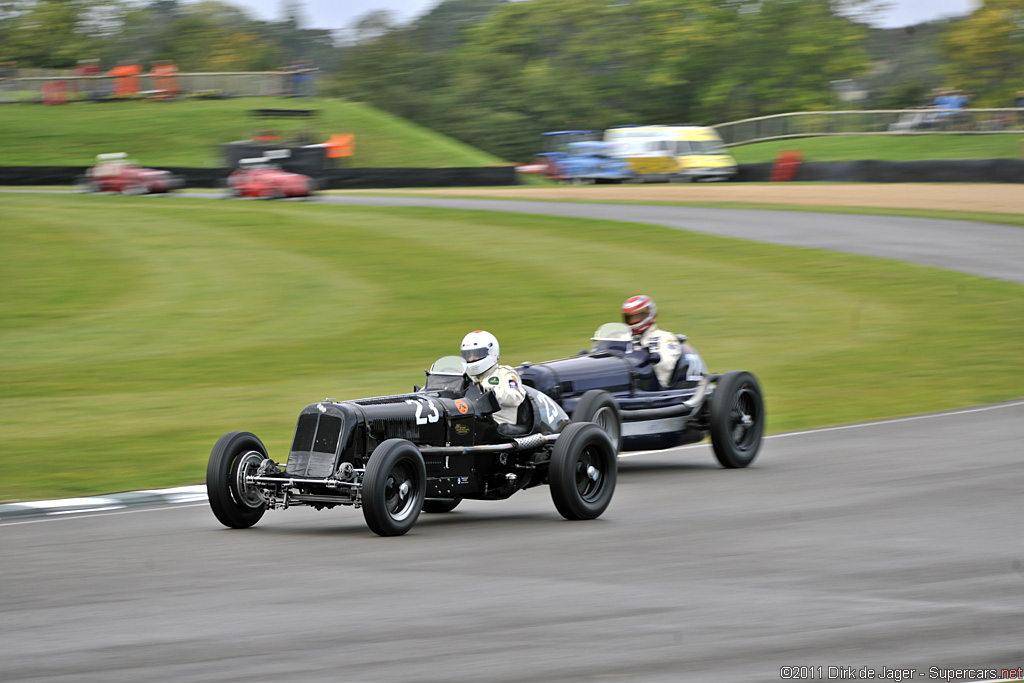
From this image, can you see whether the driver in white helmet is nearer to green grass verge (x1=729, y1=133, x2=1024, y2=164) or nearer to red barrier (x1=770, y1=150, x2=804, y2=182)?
red barrier (x1=770, y1=150, x2=804, y2=182)

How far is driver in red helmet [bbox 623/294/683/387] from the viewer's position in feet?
36.2

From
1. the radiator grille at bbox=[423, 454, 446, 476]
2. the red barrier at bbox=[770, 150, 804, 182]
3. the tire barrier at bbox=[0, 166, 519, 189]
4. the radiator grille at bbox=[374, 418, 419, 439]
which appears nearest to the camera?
the radiator grille at bbox=[374, 418, 419, 439]

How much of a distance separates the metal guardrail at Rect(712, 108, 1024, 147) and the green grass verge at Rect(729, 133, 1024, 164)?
20.3 inches

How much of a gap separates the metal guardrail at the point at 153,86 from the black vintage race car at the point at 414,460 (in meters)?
55.5

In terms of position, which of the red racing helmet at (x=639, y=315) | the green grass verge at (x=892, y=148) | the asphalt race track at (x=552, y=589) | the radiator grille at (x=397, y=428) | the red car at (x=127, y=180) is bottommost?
the asphalt race track at (x=552, y=589)

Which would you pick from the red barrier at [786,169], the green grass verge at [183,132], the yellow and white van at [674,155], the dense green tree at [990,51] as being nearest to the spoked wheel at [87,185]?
the green grass verge at [183,132]

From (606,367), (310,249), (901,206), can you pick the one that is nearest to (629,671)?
(606,367)

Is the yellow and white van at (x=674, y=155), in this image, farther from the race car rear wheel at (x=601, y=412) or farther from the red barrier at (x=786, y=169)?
the race car rear wheel at (x=601, y=412)

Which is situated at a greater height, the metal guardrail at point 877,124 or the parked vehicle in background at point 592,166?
the metal guardrail at point 877,124

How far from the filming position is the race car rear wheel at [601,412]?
9672 mm

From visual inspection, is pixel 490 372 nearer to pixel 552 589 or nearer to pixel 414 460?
pixel 414 460

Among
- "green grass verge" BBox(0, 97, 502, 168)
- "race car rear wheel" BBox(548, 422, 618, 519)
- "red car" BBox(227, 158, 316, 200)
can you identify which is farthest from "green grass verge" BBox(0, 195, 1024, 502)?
"green grass verge" BBox(0, 97, 502, 168)

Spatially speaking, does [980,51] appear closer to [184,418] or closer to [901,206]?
[901,206]

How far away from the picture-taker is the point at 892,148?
176 feet
